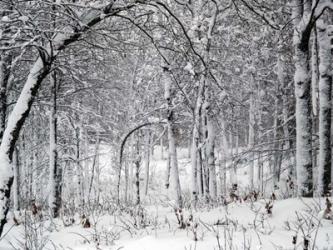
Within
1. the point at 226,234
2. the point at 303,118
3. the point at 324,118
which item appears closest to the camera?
the point at 226,234

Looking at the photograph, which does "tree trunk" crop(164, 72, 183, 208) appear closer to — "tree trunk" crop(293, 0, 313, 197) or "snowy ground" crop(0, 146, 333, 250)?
"snowy ground" crop(0, 146, 333, 250)

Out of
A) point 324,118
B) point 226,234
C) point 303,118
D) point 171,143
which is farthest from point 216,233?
point 171,143

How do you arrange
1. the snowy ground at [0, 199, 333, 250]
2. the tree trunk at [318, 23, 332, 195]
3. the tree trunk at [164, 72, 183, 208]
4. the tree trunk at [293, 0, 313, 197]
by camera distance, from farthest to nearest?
1. the tree trunk at [164, 72, 183, 208]
2. the tree trunk at [318, 23, 332, 195]
3. the tree trunk at [293, 0, 313, 197]
4. the snowy ground at [0, 199, 333, 250]

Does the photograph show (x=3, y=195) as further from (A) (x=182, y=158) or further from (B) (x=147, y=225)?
(A) (x=182, y=158)

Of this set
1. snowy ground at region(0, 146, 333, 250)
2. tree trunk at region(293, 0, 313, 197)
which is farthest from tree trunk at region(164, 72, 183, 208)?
tree trunk at region(293, 0, 313, 197)

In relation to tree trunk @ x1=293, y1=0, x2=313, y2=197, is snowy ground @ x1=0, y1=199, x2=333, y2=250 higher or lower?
lower

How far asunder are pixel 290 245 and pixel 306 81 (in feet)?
10.4

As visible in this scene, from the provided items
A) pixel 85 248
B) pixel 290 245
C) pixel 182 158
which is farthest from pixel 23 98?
pixel 182 158

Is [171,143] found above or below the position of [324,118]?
below

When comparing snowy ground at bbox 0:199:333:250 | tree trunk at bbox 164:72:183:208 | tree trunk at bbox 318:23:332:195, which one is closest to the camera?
snowy ground at bbox 0:199:333:250

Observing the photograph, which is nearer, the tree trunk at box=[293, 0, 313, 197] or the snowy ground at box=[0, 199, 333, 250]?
the snowy ground at box=[0, 199, 333, 250]

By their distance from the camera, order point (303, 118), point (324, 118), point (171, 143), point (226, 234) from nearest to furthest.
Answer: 1. point (226, 234)
2. point (303, 118)
3. point (324, 118)
4. point (171, 143)

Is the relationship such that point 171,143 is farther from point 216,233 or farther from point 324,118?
point 216,233

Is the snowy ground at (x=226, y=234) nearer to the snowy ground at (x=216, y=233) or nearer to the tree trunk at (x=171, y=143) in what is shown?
the snowy ground at (x=216, y=233)
